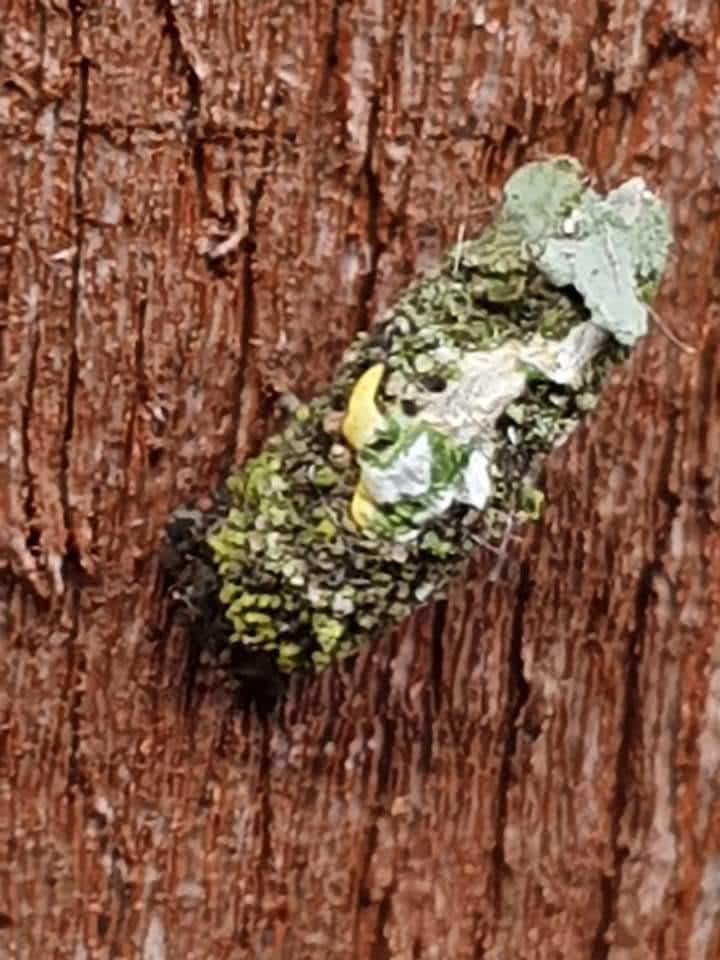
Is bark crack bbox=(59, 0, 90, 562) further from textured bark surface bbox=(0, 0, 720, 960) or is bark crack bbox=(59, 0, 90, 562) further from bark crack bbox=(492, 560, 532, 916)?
bark crack bbox=(492, 560, 532, 916)

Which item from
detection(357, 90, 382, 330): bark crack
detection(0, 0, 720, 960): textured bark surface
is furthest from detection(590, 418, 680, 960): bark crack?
detection(357, 90, 382, 330): bark crack

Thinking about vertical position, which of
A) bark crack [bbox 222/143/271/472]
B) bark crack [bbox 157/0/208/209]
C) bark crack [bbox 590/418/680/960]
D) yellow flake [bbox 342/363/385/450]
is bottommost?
bark crack [bbox 590/418/680/960]

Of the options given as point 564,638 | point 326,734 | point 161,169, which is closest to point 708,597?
point 564,638

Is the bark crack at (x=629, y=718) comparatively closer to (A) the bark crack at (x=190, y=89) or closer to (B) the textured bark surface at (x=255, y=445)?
(B) the textured bark surface at (x=255, y=445)

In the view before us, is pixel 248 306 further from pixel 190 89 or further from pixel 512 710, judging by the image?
pixel 512 710

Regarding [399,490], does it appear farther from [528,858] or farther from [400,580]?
[528,858]

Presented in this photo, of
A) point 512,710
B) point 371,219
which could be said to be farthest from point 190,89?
point 512,710

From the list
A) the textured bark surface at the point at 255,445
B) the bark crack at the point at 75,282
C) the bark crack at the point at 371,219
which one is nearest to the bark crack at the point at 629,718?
the textured bark surface at the point at 255,445
